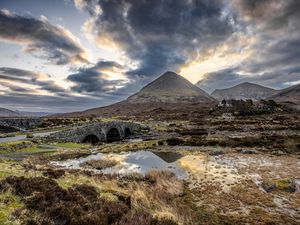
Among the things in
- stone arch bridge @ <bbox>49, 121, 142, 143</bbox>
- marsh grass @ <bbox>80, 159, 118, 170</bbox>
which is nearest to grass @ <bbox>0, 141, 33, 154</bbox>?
stone arch bridge @ <bbox>49, 121, 142, 143</bbox>

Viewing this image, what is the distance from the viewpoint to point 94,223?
25.9 feet

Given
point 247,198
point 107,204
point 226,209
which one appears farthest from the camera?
Answer: point 247,198

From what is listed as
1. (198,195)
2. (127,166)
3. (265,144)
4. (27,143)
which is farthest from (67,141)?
(265,144)

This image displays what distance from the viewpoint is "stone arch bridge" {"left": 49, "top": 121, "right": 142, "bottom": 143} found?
1534 inches

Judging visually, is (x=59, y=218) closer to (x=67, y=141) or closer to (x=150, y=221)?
(x=150, y=221)

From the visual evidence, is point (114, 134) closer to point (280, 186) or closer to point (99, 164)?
point (99, 164)

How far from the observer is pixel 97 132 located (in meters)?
49.3

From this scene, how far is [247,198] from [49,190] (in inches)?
503

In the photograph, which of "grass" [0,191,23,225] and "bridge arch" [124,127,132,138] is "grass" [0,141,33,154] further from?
"bridge arch" [124,127,132,138]

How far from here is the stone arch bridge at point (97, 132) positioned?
1534 inches

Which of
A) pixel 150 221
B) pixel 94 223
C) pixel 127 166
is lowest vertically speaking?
pixel 127 166

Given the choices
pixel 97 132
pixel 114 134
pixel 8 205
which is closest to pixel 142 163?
pixel 8 205

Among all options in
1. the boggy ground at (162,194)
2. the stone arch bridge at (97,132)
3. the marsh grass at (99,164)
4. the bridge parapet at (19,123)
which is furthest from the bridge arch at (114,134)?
the marsh grass at (99,164)

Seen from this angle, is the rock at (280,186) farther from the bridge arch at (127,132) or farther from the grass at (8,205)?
the bridge arch at (127,132)
